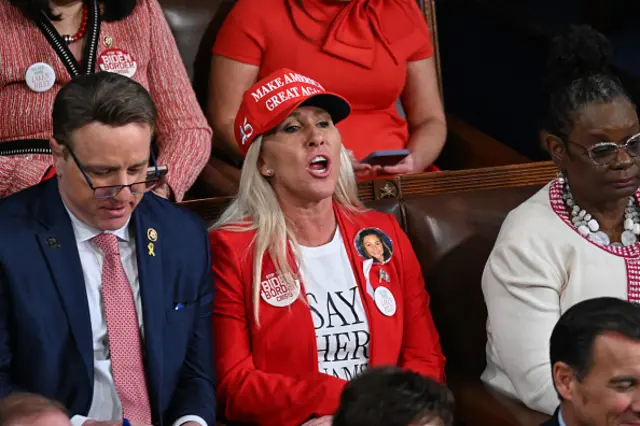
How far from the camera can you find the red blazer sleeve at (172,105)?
2859 mm

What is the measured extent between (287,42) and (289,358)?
3.01ft

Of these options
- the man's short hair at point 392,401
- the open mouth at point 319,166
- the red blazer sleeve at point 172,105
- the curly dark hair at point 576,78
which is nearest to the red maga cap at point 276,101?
the open mouth at point 319,166

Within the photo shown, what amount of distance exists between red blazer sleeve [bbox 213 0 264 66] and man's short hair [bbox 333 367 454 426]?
142 cm

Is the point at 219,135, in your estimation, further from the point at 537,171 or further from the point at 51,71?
the point at 537,171

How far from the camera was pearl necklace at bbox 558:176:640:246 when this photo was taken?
256cm

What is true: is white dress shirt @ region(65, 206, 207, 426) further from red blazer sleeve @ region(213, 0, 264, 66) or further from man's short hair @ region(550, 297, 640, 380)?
red blazer sleeve @ region(213, 0, 264, 66)

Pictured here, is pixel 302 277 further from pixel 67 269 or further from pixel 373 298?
pixel 67 269

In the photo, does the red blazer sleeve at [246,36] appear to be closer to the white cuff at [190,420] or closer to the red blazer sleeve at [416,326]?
the red blazer sleeve at [416,326]

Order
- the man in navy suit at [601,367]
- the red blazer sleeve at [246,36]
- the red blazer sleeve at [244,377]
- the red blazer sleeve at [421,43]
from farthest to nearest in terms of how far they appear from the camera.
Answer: the red blazer sleeve at [421,43]
the red blazer sleeve at [246,36]
the red blazer sleeve at [244,377]
the man in navy suit at [601,367]

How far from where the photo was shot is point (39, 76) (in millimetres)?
2691

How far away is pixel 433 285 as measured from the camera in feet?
9.00

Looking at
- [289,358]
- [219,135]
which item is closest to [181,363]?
[289,358]

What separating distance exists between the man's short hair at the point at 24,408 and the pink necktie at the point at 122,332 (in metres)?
0.41

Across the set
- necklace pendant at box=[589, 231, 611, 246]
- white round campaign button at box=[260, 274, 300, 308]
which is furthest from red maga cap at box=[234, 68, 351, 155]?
necklace pendant at box=[589, 231, 611, 246]
